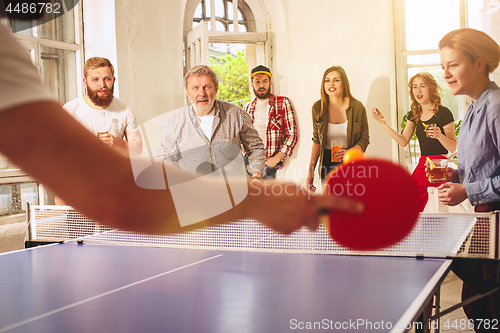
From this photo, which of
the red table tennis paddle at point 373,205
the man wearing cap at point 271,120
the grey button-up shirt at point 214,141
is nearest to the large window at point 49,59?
the grey button-up shirt at point 214,141

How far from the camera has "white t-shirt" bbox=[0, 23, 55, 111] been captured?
33 centimetres

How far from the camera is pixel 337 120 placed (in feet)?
15.9

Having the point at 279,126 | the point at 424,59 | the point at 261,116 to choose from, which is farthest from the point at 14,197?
the point at 424,59

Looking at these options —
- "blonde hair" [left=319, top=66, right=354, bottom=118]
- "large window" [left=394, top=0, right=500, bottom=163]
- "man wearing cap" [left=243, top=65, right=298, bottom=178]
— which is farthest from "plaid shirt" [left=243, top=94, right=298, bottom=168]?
"large window" [left=394, top=0, right=500, bottom=163]

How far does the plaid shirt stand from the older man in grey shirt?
4.54ft

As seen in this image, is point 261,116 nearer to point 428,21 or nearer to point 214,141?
point 214,141

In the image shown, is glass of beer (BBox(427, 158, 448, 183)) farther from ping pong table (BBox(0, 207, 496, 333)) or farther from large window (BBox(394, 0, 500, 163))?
large window (BBox(394, 0, 500, 163))

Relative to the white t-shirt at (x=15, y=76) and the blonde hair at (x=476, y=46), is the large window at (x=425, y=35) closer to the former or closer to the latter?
the blonde hair at (x=476, y=46)

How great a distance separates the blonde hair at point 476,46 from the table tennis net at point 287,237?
82 cm

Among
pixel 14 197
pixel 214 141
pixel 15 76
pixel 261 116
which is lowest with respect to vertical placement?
pixel 14 197

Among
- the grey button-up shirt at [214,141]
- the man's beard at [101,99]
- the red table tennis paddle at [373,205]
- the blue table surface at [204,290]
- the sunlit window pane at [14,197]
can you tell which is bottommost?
the blue table surface at [204,290]

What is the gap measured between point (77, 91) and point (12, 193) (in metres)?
1.22

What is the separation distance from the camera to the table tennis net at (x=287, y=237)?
1792mm

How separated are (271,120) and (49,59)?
2.48 meters
